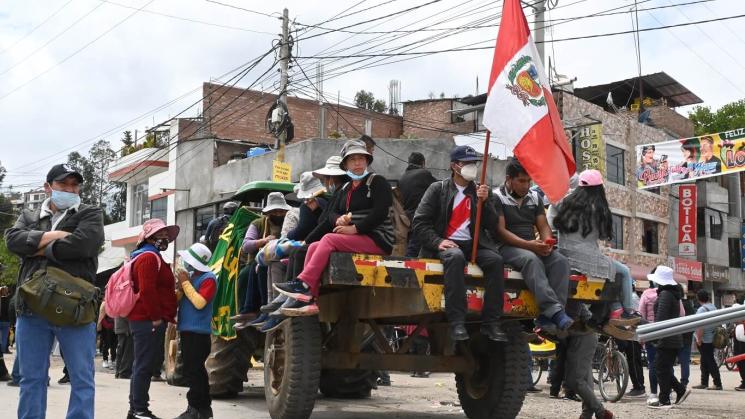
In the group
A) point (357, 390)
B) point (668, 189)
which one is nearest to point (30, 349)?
point (357, 390)

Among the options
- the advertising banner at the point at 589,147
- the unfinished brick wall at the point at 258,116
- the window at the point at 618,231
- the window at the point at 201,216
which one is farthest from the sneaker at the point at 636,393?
the window at the point at 618,231

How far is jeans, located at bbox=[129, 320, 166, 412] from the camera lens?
25.1ft

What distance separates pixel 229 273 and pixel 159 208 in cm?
3017

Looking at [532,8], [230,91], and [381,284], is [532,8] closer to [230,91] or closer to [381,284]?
[381,284]

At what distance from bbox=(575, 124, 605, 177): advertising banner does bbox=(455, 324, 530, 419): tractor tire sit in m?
25.3

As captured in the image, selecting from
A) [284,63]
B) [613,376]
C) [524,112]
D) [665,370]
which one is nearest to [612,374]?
[613,376]

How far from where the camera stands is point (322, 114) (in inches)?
1554

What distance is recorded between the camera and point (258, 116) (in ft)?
127

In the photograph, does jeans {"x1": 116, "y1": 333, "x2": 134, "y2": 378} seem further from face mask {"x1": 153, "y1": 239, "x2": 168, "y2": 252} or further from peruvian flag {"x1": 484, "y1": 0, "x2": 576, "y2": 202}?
peruvian flag {"x1": 484, "y1": 0, "x2": 576, "y2": 202}

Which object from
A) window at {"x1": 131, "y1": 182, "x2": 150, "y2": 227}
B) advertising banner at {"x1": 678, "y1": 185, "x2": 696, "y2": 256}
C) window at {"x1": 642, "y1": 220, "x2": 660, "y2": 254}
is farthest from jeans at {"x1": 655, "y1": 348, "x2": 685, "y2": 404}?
window at {"x1": 131, "y1": 182, "x2": 150, "y2": 227}

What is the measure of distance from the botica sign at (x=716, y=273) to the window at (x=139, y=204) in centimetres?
2553

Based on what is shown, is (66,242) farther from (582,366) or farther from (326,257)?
(582,366)

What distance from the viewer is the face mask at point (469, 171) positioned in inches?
283

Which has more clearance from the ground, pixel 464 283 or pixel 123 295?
pixel 464 283
